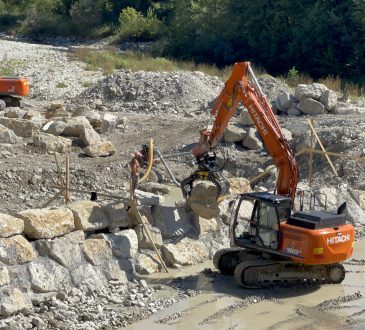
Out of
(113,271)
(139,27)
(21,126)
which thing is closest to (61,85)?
(21,126)

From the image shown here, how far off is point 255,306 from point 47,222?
3828 millimetres

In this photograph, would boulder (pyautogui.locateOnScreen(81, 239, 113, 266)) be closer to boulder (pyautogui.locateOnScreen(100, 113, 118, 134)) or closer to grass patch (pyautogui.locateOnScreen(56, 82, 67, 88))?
boulder (pyautogui.locateOnScreen(100, 113, 118, 134))

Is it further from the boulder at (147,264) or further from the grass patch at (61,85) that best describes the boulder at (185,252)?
the grass patch at (61,85)

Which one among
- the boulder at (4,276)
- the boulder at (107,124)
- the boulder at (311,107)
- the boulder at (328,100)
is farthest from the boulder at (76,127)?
the boulder at (4,276)

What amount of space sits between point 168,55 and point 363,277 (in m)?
31.1

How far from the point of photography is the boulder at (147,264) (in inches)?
711

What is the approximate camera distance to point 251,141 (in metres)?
27.4

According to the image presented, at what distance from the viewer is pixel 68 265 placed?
16938 mm

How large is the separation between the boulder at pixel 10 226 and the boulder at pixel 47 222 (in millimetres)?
185

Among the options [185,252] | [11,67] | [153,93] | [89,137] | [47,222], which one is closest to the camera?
[47,222]

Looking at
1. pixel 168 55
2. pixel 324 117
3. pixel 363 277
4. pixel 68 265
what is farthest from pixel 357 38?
pixel 68 265

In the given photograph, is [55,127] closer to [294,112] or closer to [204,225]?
[294,112]

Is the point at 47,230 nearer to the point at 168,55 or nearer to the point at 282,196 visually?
the point at 282,196

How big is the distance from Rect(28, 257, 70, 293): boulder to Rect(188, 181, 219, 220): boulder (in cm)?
359
